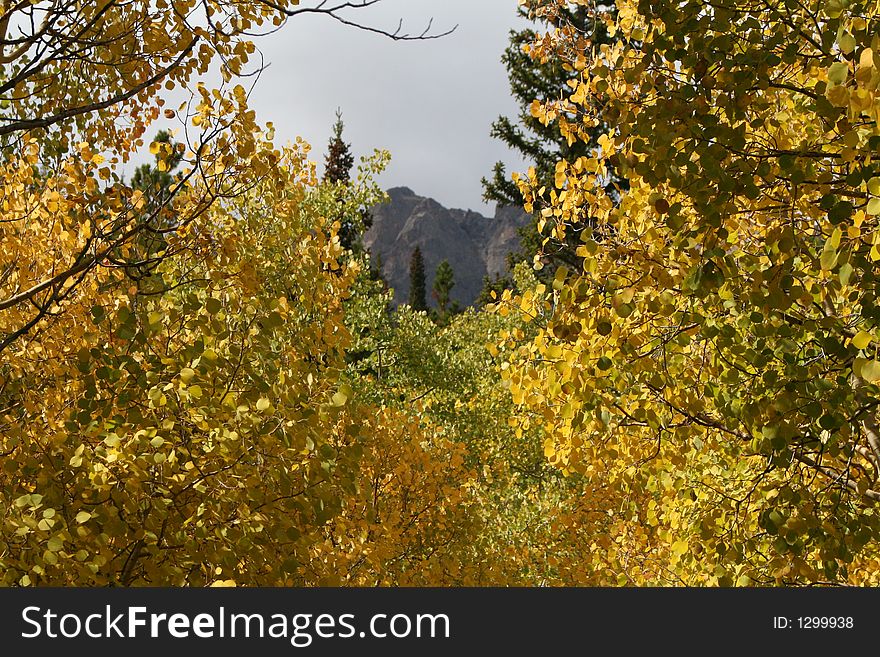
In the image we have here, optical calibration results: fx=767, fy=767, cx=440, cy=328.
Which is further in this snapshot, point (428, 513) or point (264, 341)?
point (428, 513)

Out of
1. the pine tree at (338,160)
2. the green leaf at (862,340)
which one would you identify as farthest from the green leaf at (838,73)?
the pine tree at (338,160)

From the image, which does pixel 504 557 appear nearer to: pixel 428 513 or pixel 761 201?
pixel 428 513

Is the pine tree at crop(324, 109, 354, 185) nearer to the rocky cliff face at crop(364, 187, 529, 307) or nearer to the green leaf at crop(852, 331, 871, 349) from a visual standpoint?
the green leaf at crop(852, 331, 871, 349)

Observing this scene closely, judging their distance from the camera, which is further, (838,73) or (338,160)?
(338,160)

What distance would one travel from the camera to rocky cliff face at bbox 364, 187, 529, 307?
142 metres

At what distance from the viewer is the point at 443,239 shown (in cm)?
14775

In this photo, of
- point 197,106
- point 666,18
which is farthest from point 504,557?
point 666,18

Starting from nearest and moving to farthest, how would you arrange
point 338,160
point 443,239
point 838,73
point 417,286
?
point 838,73 < point 338,160 < point 417,286 < point 443,239

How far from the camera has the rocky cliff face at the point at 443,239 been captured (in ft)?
465

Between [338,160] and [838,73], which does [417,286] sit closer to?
[338,160]

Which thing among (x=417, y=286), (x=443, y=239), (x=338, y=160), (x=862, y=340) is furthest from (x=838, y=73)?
(x=443, y=239)

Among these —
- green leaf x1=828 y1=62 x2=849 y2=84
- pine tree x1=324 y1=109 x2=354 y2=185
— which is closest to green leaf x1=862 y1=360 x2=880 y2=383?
green leaf x1=828 y1=62 x2=849 y2=84
